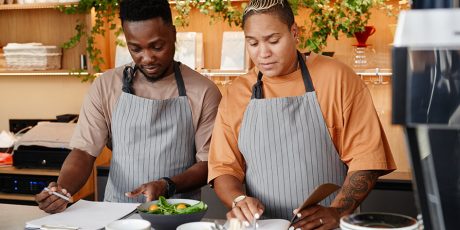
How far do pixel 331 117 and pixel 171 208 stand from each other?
2.01 ft

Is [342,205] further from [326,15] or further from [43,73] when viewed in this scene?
[43,73]

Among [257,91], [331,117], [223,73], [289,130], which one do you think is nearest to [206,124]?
[257,91]

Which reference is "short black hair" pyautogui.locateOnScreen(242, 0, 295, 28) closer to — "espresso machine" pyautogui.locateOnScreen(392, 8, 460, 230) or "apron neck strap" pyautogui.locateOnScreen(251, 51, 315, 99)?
"apron neck strap" pyautogui.locateOnScreen(251, 51, 315, 99)

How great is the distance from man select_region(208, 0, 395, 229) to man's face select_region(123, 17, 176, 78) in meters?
0.32

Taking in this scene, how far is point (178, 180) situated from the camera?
86.5 inches

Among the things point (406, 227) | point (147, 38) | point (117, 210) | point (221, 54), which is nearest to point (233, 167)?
point (117, 210)

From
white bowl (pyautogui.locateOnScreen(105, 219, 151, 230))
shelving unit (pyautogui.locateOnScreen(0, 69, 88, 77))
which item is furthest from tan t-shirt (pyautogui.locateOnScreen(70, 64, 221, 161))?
shelving unit (pyautogui.locateOnScreen(0, 69, 88, 77))

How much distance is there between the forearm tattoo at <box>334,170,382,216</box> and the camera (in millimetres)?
1894

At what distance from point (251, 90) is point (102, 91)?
0.60 m

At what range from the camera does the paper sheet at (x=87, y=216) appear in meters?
1.80

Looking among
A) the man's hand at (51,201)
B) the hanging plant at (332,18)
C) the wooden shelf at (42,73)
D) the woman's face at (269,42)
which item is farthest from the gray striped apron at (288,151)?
the wooden shelf at (42,73)

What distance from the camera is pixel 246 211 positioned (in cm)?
177

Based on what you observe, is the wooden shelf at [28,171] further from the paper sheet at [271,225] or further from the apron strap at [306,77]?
the paper sheet at [271,225]

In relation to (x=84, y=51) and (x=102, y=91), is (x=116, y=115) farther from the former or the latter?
(x=84, y=51)
